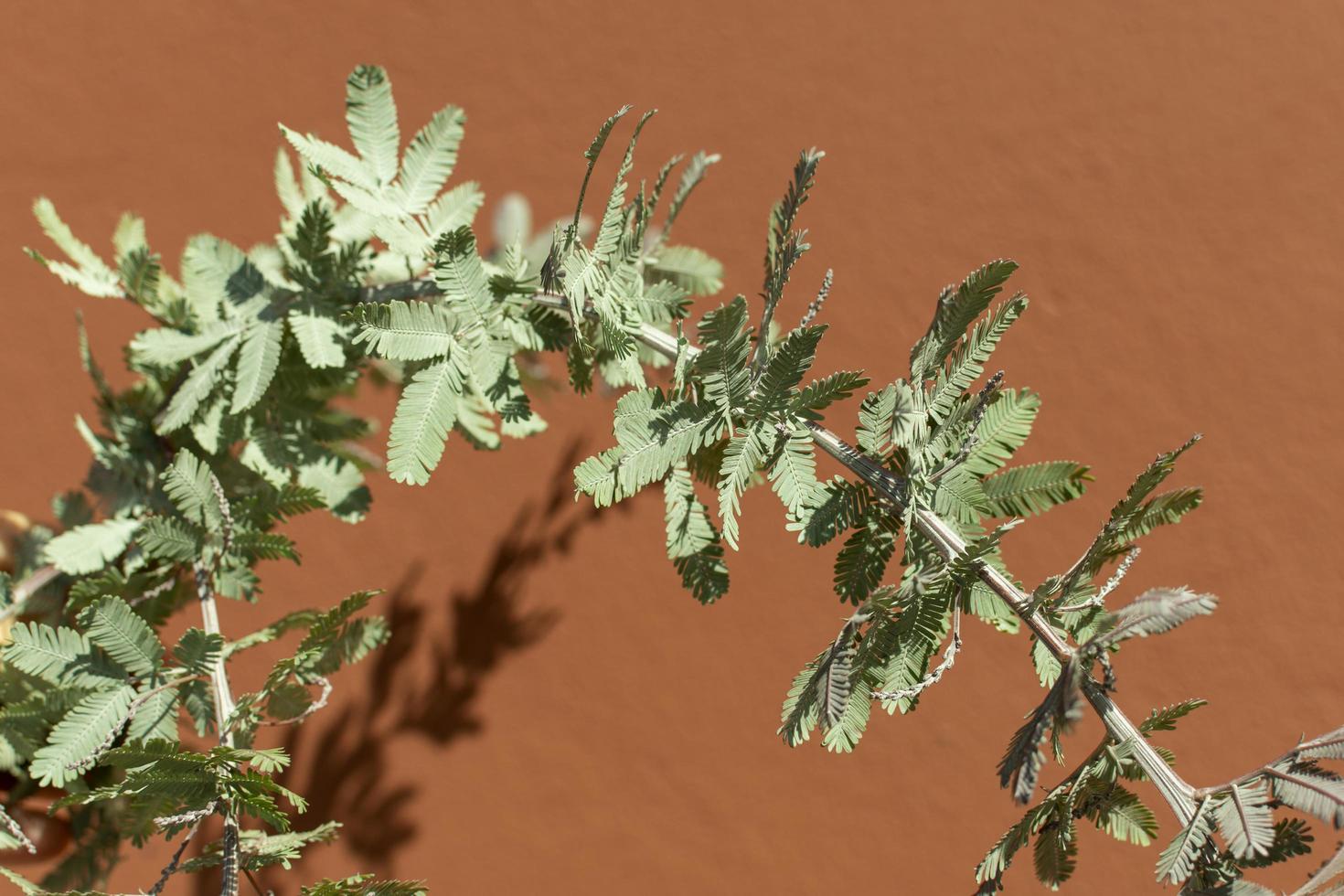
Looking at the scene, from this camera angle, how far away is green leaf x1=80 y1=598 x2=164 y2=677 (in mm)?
1406

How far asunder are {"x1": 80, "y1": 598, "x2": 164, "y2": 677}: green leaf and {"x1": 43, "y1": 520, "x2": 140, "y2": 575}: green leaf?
0.62 ft

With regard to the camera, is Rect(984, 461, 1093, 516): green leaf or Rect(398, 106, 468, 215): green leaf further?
Rect(398, 106, 468, 215): green leaf

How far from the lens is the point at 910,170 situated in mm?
2203

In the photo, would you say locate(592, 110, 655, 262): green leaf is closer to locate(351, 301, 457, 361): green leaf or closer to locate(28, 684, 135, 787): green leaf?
locate(351, 301, 457, 361): green leaf

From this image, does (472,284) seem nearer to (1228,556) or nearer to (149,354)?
(149,354)

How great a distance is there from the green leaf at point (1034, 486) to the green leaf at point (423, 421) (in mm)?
674

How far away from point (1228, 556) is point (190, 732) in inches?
88.7

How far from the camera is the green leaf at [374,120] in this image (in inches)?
59.1

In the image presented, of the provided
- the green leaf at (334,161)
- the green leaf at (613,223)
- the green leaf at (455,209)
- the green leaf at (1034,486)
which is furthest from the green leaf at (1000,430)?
the green leaf at (334,161)

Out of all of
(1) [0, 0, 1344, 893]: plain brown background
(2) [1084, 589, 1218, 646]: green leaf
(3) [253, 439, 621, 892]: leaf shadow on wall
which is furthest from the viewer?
(3) [253, 439, 621, 892]: leaf shadow on wall

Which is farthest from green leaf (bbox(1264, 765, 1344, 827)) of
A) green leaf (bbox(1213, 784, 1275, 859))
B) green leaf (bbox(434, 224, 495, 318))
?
green leaf (bbox(434, 224, 495, 318))

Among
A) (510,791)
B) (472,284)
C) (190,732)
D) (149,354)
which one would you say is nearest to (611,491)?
(472,284)

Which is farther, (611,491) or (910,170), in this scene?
(910,170)

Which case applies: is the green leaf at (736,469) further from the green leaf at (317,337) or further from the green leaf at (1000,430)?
the green leaf at (317,337)
